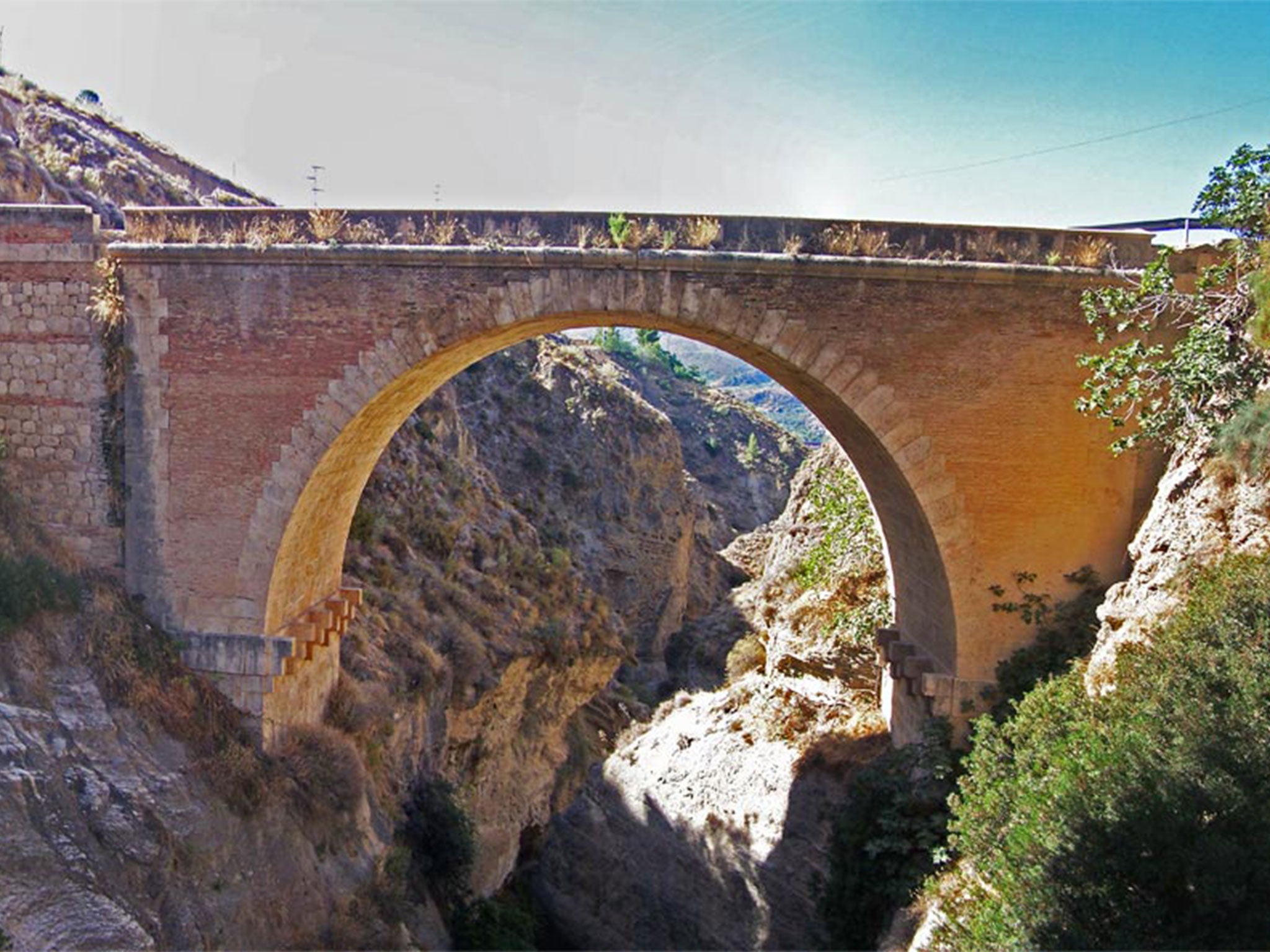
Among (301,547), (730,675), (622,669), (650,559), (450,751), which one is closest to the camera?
(301,547)

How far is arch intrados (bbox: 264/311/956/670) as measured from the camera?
1015 centimetres

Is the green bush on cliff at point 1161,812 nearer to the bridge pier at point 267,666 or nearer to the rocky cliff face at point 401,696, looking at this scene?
the rocky cliff face at point 401,696

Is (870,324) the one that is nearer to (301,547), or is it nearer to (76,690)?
(301,547)

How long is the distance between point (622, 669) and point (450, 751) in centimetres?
1484

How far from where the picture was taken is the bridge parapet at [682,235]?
32.1ft

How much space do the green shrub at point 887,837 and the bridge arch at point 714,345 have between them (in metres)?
1.12

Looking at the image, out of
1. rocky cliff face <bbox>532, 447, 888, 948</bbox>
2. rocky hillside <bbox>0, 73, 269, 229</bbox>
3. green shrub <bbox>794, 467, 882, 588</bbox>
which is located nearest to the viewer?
rocky cliff face <bbox>532, 447, 888, 948</bbox>

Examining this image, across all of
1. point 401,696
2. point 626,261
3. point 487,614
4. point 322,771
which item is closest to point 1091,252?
point 626,261

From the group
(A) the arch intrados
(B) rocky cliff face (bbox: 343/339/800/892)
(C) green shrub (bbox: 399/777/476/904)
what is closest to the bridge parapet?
(A) the arch intrados

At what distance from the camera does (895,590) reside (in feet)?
39.1

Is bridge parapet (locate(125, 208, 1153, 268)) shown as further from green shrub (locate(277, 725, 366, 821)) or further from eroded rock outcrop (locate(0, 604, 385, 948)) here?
green shrub (locate(277, 725, 366, 821))

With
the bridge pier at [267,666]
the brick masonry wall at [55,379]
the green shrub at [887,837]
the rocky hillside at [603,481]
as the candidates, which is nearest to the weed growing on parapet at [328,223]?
the brick masonry wall at [55,379]

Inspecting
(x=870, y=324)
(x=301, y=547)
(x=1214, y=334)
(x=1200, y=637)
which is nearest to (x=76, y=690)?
(x=301, y=547)

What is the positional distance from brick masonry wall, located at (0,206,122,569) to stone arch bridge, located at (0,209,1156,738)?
0.44 m
